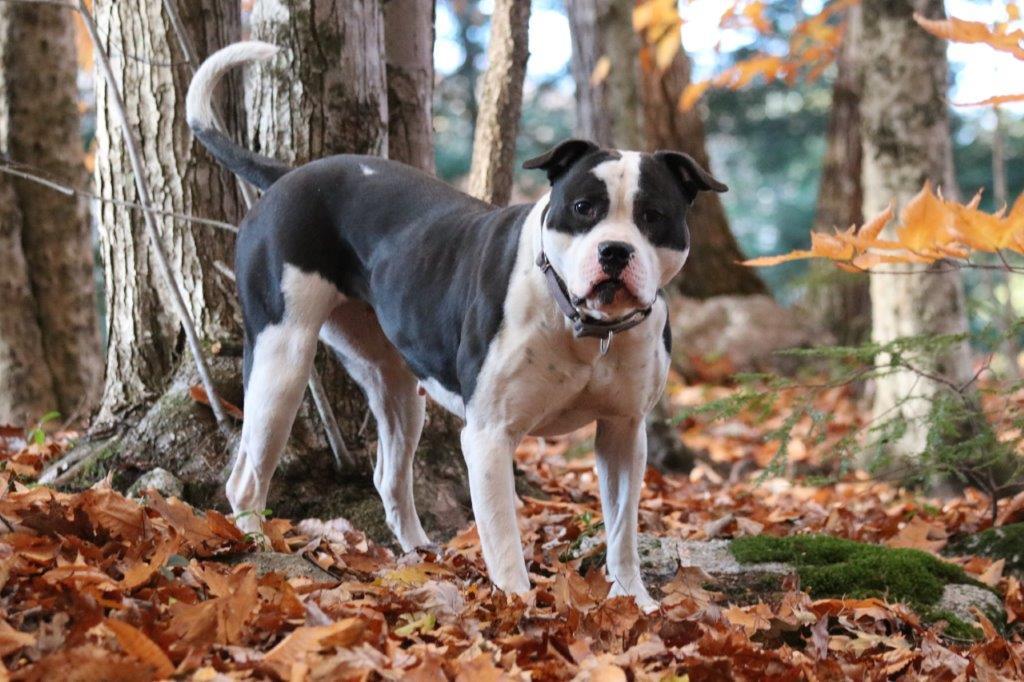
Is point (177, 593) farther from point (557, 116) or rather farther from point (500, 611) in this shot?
point (557, 116)

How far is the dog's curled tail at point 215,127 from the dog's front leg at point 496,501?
1600mm

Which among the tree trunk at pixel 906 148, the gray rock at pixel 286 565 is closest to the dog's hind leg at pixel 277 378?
the gray rock at pixel 286 565

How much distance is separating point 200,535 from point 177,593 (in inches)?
26.6

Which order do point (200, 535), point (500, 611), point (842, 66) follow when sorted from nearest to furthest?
point (500, 611)
point (200, 535)
point (842, 66)

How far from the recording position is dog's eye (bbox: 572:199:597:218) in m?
3.47

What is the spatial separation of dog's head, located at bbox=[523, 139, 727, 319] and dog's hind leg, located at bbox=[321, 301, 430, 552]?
142 cm

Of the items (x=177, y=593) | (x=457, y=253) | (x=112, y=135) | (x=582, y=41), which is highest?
(x=582, y=41)

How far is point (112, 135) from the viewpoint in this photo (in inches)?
212

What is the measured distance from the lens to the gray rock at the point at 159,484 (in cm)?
477

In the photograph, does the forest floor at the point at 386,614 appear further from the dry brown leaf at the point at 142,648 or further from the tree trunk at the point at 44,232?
the tree trunk at the point at 44,232

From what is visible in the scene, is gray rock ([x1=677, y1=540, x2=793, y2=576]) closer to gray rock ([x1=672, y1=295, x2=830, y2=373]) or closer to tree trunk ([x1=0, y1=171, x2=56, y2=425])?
tree trunk ([x1=0, y1=171, x2=56, y2=425])

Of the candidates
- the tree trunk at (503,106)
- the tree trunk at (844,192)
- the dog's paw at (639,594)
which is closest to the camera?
the dog's paw at (639,594)

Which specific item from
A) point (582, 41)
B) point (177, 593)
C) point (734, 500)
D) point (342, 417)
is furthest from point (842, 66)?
point (177, 593)

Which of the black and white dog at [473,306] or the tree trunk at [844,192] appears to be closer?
the black and white dog at [473,306]
